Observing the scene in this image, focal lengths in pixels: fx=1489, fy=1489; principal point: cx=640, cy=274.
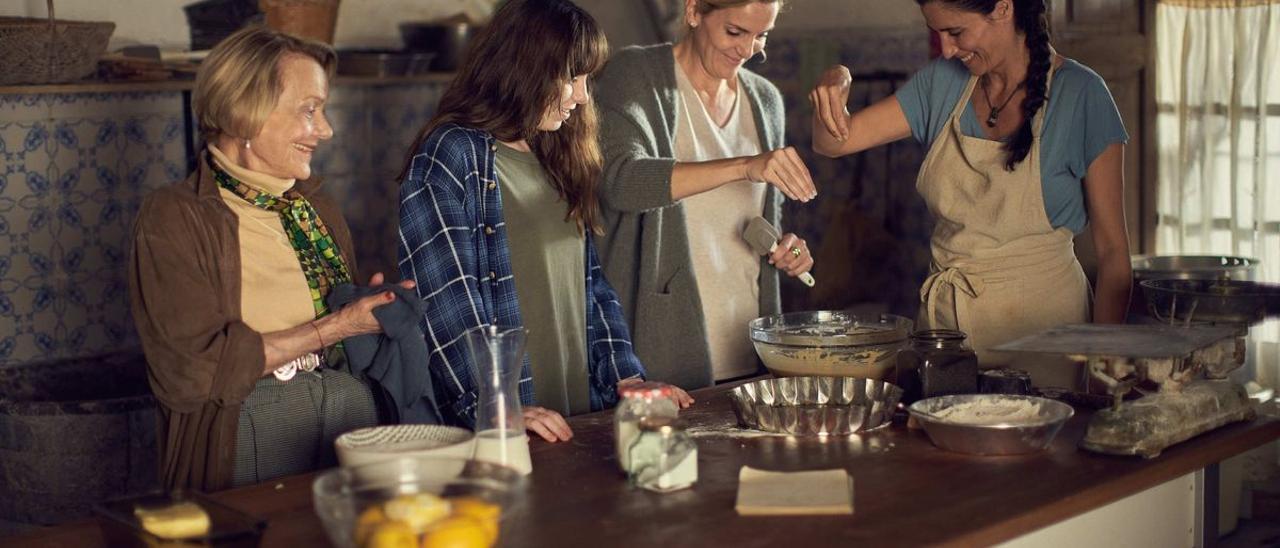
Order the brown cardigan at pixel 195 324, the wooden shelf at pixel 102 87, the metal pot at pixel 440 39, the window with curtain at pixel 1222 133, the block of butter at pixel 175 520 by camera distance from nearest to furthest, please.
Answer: the block of butter at pixel 175 520
the brown cardigan at pixel 195 324
the window with curtain at pixel 1222 133
the wooden shelf at pixel 102 87
the metal pot at pixel 440 39

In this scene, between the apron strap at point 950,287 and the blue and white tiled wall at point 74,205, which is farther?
the blue and white tiled wall at point 74,205

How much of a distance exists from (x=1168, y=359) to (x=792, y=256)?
3.61 ft

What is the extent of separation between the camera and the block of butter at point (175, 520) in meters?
2.19

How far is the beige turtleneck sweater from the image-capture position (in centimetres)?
305

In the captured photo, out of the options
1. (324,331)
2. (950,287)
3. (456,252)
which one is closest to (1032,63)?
(950,287)

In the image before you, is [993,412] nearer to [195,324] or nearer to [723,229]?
[723,229]

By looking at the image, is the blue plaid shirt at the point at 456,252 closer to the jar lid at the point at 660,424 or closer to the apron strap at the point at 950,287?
the jar lid at the point at 660,424

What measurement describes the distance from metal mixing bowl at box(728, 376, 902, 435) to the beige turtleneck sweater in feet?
3.05

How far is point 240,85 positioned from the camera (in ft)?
9.81

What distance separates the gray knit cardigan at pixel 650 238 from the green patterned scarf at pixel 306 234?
0.75m

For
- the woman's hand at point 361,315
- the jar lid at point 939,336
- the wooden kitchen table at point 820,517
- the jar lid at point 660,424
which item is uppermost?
the woman's hand at point 361,315

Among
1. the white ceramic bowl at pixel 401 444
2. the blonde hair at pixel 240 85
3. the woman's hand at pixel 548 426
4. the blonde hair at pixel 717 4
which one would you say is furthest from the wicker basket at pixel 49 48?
the white ceramic bowl at pixel 401 444

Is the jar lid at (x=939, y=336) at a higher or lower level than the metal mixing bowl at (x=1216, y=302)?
lower

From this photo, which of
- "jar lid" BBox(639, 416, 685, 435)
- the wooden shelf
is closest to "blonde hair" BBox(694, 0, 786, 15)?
"jar lid" BBox(639, 416, 685, 435)
